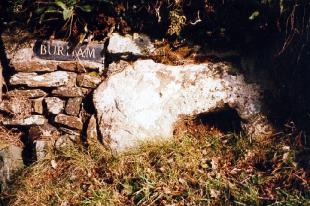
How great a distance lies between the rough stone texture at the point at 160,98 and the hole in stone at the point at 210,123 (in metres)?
0.11

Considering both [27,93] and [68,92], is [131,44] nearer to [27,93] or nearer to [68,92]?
[68,92]

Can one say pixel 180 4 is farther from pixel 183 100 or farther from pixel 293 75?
pixel 293 75

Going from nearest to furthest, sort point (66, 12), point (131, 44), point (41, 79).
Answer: point (66, 12), point (131, 44), point (41, 79)

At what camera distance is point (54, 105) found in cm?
538

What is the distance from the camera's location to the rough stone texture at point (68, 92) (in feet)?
17.7

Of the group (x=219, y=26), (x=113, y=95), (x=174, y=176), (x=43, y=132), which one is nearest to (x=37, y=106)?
(x=43, y=132)

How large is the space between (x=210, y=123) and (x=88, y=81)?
1.80 m

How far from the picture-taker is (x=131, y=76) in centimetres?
521

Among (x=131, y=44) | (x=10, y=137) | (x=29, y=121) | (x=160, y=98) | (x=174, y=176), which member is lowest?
(x=10, y=137)

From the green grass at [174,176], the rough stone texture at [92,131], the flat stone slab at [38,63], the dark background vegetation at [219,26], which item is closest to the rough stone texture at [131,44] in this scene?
the dark background vegetation at [219,26]

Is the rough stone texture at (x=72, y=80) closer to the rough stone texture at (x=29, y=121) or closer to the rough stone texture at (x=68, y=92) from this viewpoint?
the rough stone texture at (x=68, y=92)

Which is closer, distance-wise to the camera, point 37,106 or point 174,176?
point 174,176

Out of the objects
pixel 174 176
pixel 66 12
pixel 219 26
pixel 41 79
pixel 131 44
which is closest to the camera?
pixel 174 176

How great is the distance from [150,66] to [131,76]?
0.30m
